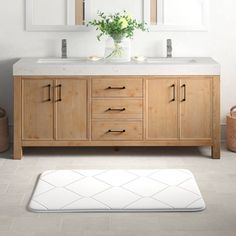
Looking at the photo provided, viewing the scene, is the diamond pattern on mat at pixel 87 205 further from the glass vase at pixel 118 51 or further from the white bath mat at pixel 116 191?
the glass vase at pixel 118 51

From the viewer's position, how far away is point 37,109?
529cm

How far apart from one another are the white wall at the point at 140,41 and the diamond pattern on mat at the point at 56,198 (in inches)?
70.0

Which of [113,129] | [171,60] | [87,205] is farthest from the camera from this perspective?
[171,60]

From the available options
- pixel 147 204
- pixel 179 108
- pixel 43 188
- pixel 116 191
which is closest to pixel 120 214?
pixel 147 204

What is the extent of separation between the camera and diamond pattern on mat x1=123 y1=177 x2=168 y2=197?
4305 millimetres

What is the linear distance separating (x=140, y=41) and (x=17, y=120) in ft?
4.28

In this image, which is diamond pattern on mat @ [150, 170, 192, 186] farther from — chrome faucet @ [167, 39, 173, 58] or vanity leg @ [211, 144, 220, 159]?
chrome faucet @ [167, 39, 173, 58]

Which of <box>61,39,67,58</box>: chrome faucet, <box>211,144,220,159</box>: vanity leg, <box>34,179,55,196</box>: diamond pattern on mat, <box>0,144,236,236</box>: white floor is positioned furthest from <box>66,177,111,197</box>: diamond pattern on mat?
<box>61,39,67,58</box>: chrome faucet

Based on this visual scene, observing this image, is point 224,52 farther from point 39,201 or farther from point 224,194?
point 39,201

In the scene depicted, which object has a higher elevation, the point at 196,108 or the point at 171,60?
the point at 171,60

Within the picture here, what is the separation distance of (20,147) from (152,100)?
1.12 m

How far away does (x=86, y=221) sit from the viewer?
377 cm

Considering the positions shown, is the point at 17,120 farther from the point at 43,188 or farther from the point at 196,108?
the point at 196,108

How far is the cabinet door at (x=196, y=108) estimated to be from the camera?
5.26 meters
